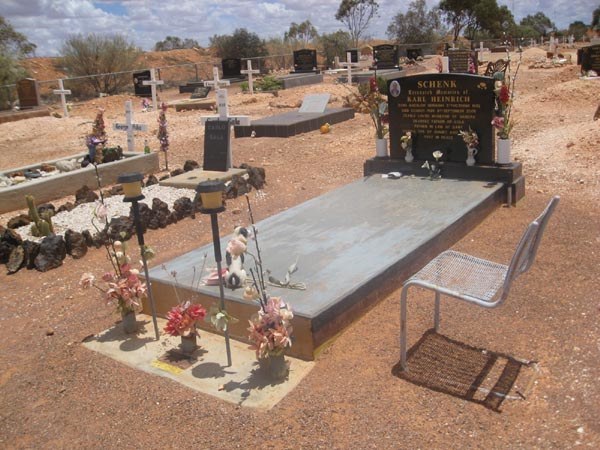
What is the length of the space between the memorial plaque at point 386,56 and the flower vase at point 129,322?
71.6 feet

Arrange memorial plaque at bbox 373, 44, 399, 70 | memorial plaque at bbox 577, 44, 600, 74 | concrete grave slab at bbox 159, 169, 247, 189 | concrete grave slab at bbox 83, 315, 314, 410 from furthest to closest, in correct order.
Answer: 1. memorial plaque at bbox 373, 44, 399, 70
2. memorial plaque at bbox 577, 44, 600, 74
3. concrete grave slab at bbox 159, 169, 247, 189
4. concrete grave slab at bbox 83, 315, 314, 410

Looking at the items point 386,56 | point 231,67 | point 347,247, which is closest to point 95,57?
point 231,67

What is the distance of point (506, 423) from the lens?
9.79ft

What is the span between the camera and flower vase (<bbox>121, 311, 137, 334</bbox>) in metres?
4.21

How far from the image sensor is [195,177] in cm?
837

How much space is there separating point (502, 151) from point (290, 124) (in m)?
5.51

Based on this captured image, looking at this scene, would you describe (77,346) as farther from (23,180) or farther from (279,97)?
(279,97)

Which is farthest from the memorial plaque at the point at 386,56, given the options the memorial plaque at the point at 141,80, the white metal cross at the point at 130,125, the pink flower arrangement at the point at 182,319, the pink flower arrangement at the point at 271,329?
the pink flower arrangement at the point at 271,329

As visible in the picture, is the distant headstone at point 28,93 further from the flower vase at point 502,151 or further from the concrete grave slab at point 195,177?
the flower vase at point 502,151

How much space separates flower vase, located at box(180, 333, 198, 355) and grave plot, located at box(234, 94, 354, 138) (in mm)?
8110

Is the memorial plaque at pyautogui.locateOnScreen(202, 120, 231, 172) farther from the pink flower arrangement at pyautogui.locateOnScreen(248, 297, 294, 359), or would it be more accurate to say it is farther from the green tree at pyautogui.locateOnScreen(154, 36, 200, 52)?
the green tree at pyautogui.locateOnScreen(154, 36, 200, 52)

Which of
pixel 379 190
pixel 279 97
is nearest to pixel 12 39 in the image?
pixel 279 97

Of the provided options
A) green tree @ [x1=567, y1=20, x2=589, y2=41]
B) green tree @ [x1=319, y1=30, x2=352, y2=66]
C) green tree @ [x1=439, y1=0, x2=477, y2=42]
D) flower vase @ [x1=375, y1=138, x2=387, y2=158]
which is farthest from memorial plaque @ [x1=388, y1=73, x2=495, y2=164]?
green tree @ [x1=567, y1=20, x2=589, y2=41]

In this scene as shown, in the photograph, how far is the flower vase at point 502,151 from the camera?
6.78 m
